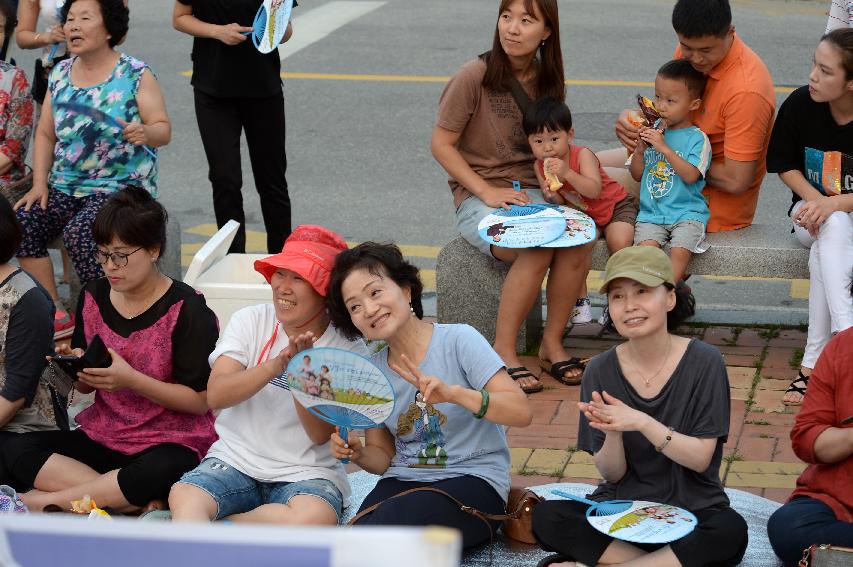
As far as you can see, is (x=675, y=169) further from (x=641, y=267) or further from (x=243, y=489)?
(x=243, y=489)

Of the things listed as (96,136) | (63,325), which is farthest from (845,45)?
(63,325)

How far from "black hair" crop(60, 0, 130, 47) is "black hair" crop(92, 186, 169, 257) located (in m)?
1.77

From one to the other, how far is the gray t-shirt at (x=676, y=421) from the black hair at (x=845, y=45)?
179 cm

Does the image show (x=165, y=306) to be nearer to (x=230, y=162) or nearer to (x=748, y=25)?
(x=230, y=162)

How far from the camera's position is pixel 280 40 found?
630 cm

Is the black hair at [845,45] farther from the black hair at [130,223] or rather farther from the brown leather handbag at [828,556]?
the black hair at [130,223]

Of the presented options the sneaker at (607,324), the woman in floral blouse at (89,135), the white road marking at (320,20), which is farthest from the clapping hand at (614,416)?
the white road marking at (320,20)

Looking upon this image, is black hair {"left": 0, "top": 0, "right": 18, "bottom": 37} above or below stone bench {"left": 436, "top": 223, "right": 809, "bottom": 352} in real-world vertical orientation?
above

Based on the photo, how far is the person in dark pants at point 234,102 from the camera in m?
6.47

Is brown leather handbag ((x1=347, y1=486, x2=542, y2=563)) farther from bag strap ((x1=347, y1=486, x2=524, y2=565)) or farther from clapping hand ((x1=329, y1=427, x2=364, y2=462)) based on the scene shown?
clapping hand ((x1=329, y1=427, x2=364, y2=462))

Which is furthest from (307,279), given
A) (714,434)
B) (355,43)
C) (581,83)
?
(355,43)

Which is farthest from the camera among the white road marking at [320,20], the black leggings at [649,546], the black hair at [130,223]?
the white road marking at [320,20]

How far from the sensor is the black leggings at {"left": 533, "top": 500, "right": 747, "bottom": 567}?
3807 mm

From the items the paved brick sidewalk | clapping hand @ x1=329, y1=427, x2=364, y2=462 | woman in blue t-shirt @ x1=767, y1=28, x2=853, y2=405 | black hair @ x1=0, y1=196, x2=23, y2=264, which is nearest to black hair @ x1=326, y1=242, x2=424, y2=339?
clapping hand @ x1=329, y1=427, x2=364, y2=462
